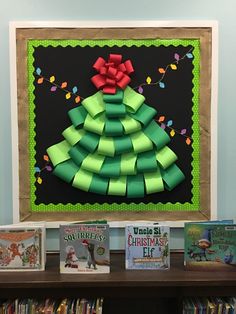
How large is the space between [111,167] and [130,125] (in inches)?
7.7

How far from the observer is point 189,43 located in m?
1.79

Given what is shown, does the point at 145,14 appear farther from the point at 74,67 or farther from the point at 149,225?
the point at 149,225

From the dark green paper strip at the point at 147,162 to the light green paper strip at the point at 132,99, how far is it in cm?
19

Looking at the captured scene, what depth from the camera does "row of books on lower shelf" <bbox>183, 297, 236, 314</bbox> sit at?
Answer: 1.54m

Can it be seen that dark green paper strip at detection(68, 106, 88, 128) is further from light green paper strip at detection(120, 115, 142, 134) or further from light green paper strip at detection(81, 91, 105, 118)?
light green paper strip at detection(120, 115, 142, 134)

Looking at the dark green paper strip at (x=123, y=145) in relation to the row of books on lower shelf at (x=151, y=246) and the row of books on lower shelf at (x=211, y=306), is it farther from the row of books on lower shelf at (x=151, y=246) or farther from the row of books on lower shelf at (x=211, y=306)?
the row of books on lower shelf at (x=211, y=306)

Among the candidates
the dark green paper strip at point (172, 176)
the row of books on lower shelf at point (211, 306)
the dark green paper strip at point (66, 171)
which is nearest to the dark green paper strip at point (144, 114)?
the dark green paper strip at point (172, 176)

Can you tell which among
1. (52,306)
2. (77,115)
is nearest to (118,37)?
(77,115)

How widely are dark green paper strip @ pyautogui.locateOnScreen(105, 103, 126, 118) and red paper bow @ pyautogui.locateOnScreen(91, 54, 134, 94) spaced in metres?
0.06

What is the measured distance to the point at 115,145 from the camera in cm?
177

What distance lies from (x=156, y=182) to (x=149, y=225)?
0.22 m

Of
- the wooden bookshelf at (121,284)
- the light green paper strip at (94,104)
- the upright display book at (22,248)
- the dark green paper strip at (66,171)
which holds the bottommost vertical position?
the wooden bookshelf at (121,284)

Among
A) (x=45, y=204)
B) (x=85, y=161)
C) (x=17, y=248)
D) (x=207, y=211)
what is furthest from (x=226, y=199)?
(x=17, y=248)

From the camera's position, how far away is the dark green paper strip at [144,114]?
5.80 feet
